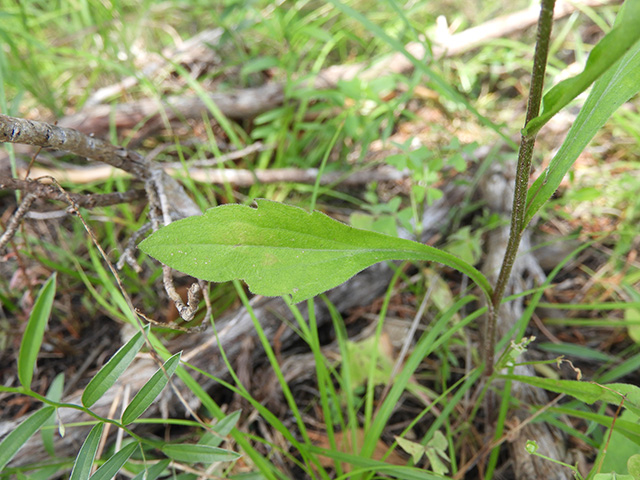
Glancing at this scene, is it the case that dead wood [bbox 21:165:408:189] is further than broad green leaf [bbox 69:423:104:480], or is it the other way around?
dead wood [bbox 21:165:408:189]

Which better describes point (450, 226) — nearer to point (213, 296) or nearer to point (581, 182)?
point (581, 182)

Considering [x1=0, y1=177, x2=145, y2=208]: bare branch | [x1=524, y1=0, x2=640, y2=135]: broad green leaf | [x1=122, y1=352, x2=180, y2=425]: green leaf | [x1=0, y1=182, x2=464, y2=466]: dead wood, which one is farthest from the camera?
[x1=0, y1=182, x2=464, y2=466]: dead wood

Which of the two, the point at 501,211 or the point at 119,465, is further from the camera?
the point at 501,211

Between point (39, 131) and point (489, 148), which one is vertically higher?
point (39, 131)

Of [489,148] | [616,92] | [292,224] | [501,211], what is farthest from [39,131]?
[489,148]

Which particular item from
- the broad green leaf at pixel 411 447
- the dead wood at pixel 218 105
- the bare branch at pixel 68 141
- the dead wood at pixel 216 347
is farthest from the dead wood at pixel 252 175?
the broad green leaf at pixel 411 447

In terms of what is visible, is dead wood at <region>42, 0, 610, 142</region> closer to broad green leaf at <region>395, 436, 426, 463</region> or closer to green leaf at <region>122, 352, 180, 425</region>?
green leaf at <region>122, 352, 180, 425</region>

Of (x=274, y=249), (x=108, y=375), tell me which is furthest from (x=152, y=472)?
(x=274, y=249)

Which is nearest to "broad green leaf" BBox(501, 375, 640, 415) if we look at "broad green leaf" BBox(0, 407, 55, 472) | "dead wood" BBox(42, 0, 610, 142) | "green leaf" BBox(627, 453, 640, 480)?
"green leaf" BBox(627, 453, 640, 480)
